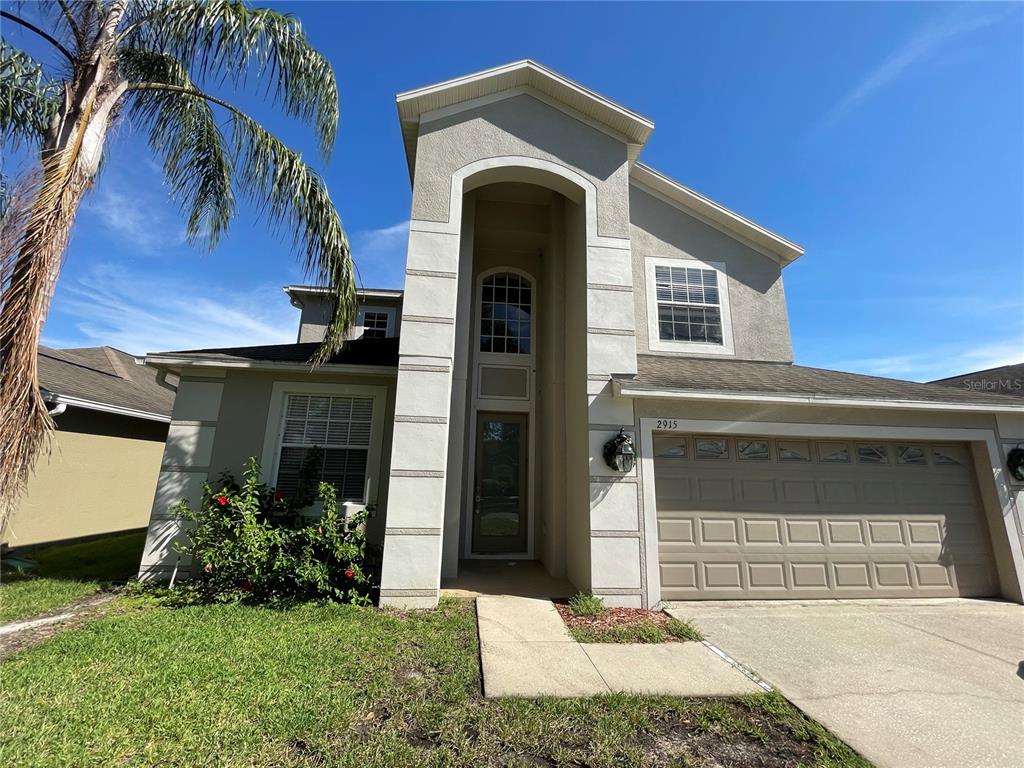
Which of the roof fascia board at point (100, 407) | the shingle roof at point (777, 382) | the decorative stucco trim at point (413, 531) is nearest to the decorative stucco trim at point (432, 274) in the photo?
the shingle roof at point (777, 382)

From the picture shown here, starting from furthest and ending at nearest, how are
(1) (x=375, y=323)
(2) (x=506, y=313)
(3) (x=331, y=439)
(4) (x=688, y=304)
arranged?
(1) (x=375, y=323) → (2) (x=506, y=313) → (4) (x=688, y=304) → (3) (x=331, y=439)

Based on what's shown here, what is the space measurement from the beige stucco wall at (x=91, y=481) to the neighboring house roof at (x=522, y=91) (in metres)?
8.86

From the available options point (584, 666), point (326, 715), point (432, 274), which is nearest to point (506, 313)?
point (432, 274)

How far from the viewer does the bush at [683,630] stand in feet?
15.9

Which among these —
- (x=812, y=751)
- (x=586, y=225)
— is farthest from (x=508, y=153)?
(x=812, y=751)

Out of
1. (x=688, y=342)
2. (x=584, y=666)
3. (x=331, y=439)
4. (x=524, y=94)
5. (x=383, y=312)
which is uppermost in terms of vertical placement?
(x=524, y=94)

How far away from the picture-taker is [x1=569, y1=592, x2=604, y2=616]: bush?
18.0 feet

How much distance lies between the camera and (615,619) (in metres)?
5.35

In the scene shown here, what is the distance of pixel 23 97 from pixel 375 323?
8.08m

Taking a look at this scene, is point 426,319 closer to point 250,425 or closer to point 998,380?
point 250,425

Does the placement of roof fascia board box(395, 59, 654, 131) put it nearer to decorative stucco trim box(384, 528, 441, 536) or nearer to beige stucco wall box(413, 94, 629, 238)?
beige stucco wall box(413, 94, 629, 238)

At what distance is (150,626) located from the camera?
462cm

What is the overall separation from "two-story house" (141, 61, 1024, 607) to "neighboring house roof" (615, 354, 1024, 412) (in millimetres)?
40

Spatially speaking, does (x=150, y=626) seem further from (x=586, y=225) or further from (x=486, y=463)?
(x=586, y=225)
